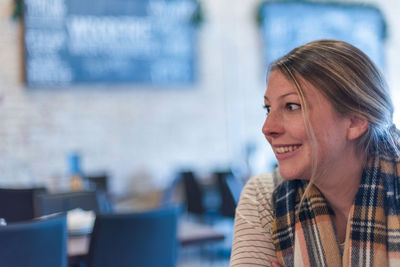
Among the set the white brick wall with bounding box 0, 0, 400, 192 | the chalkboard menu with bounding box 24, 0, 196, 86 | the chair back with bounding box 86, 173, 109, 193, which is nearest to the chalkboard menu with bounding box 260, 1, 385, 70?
the white brick wall with bounding box 0, 0, 400, 192

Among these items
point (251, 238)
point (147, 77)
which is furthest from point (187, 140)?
point (251, 238)

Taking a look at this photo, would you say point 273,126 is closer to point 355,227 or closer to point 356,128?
point 356,128

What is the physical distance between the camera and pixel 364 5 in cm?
762

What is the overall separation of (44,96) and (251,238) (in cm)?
525

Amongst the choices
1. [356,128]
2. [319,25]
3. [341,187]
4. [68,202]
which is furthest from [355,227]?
[319,25]

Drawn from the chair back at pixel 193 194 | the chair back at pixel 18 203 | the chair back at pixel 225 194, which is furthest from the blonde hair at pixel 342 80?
the chair back at pixel 193 194

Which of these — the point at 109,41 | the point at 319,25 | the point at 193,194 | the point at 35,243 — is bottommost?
the point at 193,194

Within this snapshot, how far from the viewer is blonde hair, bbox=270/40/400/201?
1248mm

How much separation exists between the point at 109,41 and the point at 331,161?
18.1 ft

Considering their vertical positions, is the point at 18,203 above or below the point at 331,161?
below

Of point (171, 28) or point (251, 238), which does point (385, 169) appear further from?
point (171, 28)

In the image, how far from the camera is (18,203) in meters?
3.14

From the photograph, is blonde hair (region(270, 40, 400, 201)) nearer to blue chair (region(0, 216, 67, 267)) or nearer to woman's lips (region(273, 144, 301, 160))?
woman's lips (region(273, 144, 301, 160))

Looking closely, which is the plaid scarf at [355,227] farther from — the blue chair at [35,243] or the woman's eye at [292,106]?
the blue chair at [35,243]
